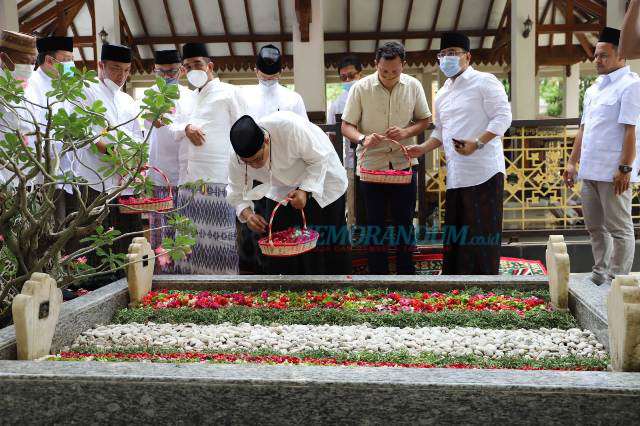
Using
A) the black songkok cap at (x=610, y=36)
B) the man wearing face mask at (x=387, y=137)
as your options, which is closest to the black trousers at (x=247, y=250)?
the man wearing face mask at (x=387, y=137)

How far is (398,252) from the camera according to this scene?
13.9 feet

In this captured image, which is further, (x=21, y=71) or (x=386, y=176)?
(x=386, y=176)

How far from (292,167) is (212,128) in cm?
88

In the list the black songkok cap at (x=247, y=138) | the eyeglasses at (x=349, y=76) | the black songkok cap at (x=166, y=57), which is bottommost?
the black songkok cap at (x=247, y=138)

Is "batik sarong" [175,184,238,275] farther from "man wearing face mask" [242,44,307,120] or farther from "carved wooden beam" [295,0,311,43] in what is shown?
"carved wooden beam" [295,0,311,43]

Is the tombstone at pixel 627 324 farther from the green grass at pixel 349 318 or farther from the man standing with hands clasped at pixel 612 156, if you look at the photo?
the man standing with hands clasped at pixel 612 156

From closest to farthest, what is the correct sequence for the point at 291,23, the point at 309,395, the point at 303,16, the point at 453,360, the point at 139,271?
1. the point at 309,395
2. the point at 453,360
3. the point at 139,271
4. the point at 303,16
5. the point at 291,23

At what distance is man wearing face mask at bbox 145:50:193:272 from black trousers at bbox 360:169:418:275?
1.31 m

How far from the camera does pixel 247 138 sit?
10.8 ft

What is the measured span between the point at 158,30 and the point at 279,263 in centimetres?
831

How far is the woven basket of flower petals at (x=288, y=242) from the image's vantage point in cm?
317

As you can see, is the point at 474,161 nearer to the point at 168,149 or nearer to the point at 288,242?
the point at 288,242

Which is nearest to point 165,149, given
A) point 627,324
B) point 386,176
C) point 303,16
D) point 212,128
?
point 212,128

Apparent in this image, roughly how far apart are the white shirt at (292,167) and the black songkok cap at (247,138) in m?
0.28
